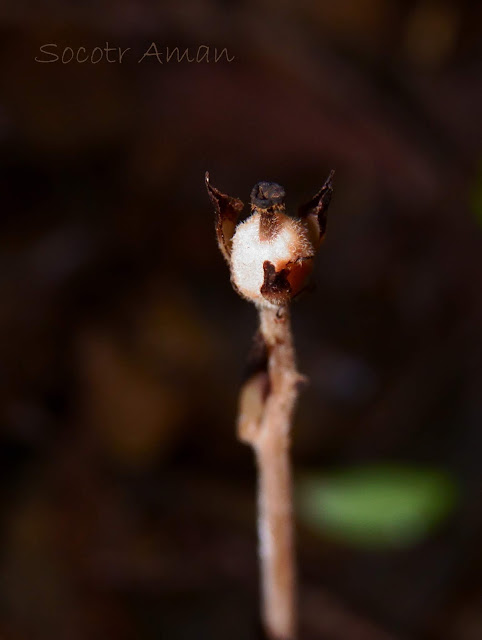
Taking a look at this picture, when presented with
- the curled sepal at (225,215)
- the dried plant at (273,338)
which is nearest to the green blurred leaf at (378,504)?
the dried plant at (273,338)

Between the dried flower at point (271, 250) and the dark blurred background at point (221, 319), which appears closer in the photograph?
the dried flower at point (271, 250)

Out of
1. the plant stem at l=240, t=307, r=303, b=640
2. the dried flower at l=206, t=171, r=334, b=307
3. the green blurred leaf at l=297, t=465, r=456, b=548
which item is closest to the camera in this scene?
the dried flower at l=206, t=171, r=334, b=307

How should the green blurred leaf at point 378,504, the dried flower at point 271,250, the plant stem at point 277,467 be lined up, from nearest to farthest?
the dried flower at point 271,250 → the plant stem at point 277,467 → the green blurred leaf at point 378,504

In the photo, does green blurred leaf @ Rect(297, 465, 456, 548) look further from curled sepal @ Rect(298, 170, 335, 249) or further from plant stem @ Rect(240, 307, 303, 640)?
curled sepal @ Rect(298, 170, 335, 249)

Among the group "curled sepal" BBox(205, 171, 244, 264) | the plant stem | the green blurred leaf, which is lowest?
the plant stem

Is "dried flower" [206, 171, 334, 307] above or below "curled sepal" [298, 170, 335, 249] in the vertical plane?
below

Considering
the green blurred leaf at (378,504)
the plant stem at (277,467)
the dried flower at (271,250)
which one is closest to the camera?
the dried flower at (271,250)

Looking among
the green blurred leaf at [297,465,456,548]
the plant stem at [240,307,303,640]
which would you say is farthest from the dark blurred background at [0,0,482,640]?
the plant stem at [240,307,303,640]

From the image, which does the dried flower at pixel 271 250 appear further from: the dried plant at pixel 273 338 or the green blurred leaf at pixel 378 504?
the green blurred leaf at pixel 378 504
